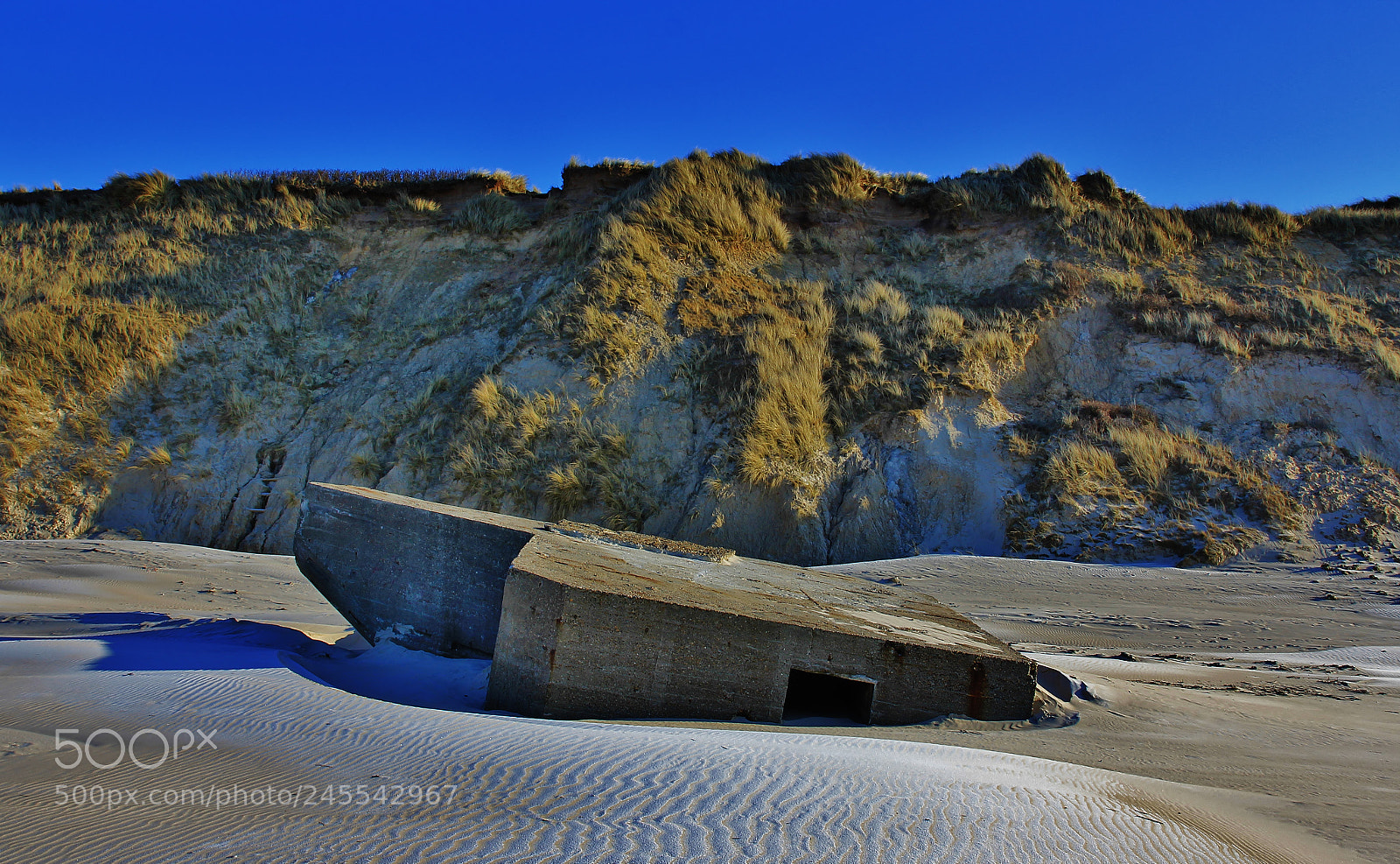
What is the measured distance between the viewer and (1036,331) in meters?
14.1

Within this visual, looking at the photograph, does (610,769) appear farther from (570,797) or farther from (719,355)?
(719,355)

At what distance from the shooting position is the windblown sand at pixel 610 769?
214 centimetres

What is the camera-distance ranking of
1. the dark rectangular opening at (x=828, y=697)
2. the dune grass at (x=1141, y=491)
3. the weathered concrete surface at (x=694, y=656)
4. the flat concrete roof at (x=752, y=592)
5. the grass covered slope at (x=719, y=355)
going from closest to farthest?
the weathered concrete surface at (x=694, y=656)
the flat concrete roof at (x=752, y=592)
the dark rectangular opening at (x=828, y=697)
the dune grass at (x=1141, y=491)
the grass covered slope at (x=719, y=355)

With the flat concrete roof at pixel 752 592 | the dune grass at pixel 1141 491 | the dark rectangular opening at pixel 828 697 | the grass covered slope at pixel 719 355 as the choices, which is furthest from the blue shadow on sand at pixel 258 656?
the dune grass at pixel 1141 491

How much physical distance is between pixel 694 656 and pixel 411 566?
2189 millimetres

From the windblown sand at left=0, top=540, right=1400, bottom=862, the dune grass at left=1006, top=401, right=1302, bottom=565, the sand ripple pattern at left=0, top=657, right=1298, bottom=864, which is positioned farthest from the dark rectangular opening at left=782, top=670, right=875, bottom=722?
the dune grass at left=1006, top=401, right=1302, bottom=565

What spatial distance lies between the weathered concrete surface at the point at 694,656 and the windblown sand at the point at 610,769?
187mm

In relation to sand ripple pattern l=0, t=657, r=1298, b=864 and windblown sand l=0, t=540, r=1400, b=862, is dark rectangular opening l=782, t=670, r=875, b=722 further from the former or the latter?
sand ripple pattern l=0, t=657, r=1298, b=864

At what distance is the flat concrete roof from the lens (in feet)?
13.1

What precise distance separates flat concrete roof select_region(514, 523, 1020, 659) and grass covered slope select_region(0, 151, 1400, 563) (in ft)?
16.8

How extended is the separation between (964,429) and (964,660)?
333 inches

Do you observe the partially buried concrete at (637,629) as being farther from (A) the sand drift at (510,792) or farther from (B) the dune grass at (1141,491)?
(B) the dune grass at (1141,491)

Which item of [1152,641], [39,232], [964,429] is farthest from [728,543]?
[39,232]

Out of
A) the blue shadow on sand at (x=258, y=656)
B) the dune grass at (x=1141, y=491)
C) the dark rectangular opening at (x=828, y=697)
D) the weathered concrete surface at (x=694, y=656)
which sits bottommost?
the blue shadow on sand at (x=258, y=656)
